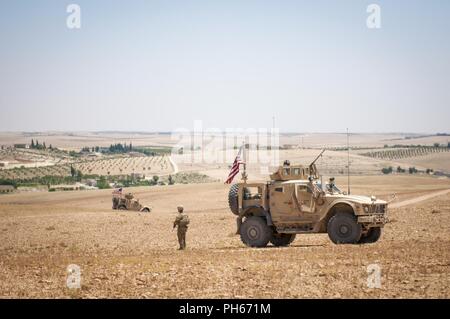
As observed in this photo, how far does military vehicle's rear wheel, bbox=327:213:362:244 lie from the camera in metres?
20.9

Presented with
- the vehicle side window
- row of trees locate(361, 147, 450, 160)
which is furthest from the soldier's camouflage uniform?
row of trees locate(361, 147, 450, 160)

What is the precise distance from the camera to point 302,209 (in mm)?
21703

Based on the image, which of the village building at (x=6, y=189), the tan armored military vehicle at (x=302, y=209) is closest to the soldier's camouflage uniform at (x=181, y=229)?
the tan armored military vehicle at (x=302, y=209)

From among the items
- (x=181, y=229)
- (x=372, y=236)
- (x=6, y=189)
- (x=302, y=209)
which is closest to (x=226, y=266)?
(x=302, y=209)

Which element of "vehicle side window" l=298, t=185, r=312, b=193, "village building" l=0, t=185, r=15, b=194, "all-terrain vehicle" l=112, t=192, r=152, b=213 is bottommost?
"village building" l=0, t=185, r=15, b=194

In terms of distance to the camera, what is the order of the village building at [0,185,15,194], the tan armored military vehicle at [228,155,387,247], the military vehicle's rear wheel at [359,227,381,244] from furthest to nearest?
the village building at [0,185,15,194], the military vehicle's rear wheel at [359,227,381,244], the tan armored military vehicle at [228,155,387,247]

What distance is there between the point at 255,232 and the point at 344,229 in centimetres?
282

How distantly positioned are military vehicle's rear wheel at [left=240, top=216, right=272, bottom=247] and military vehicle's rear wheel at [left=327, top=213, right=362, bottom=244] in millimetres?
2052

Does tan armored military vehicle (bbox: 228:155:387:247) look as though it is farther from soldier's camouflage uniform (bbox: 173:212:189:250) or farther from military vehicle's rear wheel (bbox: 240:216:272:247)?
soldier's camouflage uniform (bbox: 173:212:189:250)

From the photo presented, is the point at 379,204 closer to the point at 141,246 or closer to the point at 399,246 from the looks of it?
the point at 399,246

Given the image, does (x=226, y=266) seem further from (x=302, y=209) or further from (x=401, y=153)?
(x=401, y=153)

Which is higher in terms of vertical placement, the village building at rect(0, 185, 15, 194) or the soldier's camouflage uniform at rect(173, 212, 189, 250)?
the soldier's camouflage uniform at rect(173, 212, 189, 250)
